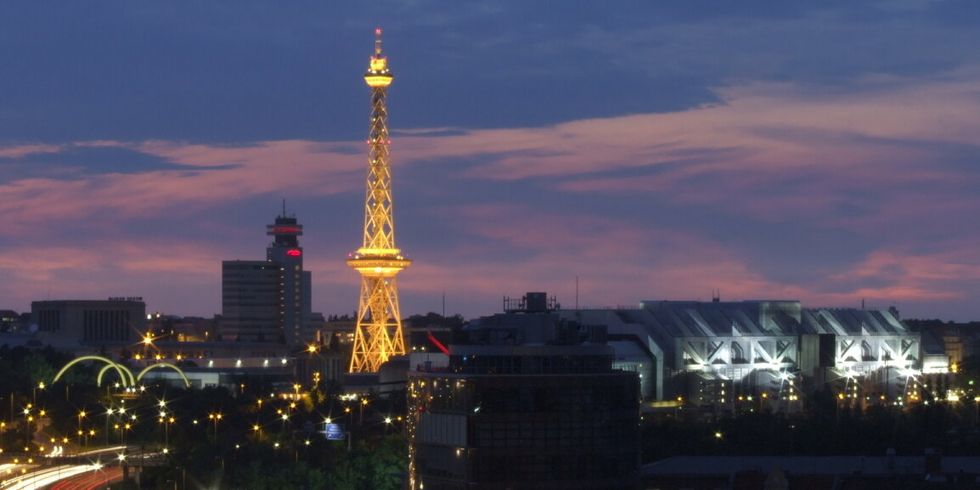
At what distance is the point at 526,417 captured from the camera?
10681 cm

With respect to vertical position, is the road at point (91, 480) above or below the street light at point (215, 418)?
below

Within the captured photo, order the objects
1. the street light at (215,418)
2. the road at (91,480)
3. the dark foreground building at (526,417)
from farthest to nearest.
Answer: the street light at (215,418), the road at (91,480), the dark foreground building at (526,417)

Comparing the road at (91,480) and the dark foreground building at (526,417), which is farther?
the road at (91,480)

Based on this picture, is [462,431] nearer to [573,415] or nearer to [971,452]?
[573,415]

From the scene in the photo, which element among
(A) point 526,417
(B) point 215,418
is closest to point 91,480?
(B) point 215,418

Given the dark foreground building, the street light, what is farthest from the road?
the dark foreground building

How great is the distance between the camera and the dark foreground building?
350 ft

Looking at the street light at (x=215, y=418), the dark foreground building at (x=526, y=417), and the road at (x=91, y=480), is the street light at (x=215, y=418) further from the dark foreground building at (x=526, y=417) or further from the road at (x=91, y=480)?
the dark foreground building at (x=526, y=417)

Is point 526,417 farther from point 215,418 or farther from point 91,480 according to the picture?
point 215,418

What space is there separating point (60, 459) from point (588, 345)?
229ft

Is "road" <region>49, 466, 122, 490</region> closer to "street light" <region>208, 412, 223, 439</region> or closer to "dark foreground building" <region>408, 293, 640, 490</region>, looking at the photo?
"street light" <region>208, 412, 223, 439</region>

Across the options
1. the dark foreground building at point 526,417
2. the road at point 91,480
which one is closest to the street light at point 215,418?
the road at point 91,480

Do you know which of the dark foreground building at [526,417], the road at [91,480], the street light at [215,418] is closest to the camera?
the dark foreground building at [526,417]

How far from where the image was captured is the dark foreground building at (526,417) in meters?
107
